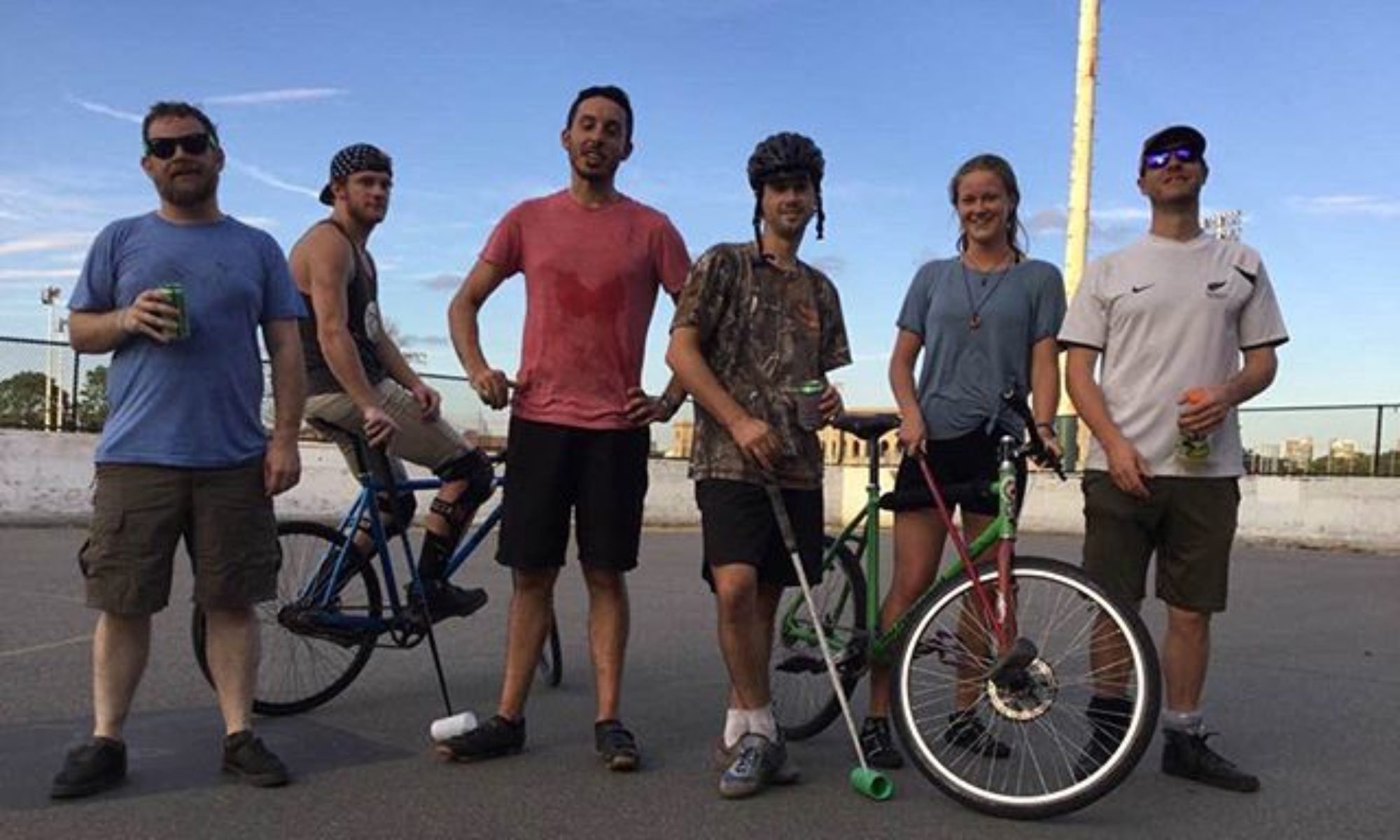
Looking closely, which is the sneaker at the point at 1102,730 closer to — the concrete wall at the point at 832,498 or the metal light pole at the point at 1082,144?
the concrete wall at the point at 832,498

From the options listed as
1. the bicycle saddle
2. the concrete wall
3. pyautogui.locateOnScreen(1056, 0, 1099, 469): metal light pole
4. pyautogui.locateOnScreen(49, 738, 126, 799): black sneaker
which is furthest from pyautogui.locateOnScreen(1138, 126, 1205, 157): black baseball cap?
pyautogui.locateOnScreen(1056, 0, 1099, 469): metal light pole

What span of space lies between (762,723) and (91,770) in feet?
6.95

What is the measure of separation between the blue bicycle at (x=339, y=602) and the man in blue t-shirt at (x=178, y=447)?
84cm

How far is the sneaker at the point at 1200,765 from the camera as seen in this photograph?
411 cm

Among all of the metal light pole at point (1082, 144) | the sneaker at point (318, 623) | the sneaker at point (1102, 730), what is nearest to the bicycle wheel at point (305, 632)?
the sneaker at point (318, 623)

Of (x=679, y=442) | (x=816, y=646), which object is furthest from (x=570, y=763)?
(x=679, y=442)

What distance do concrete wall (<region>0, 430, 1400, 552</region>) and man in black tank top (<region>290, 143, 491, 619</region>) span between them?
7300 mm

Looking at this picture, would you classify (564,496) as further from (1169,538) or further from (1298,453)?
(1298,453)

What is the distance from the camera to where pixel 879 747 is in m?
4.29

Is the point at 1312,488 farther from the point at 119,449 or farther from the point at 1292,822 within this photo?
the point at 119,449

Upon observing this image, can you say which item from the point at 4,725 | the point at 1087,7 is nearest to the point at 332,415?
the point at 4,725

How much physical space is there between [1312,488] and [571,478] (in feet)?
53.5

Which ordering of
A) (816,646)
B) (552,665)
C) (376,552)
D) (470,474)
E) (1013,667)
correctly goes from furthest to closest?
(552,665) < (470,474) < (376,552) < (816,646) < (1013,667)

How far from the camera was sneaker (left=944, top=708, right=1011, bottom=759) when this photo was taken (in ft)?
13.0
